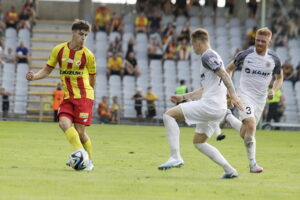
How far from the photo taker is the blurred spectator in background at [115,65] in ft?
115

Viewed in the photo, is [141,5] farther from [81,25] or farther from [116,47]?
[81,25]

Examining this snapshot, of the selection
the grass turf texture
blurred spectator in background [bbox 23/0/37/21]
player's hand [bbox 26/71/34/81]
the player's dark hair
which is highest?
blurred spectator in background [bbox 23/0/37/21]

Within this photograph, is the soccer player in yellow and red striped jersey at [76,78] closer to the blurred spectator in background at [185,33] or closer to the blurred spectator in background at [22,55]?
the blurred spectator in background at [22,55]

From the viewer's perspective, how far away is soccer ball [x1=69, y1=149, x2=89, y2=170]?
12.0 meters

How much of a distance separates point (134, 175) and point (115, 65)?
23235mm

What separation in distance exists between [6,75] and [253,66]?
2241 centimetres

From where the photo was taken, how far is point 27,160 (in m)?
14.1

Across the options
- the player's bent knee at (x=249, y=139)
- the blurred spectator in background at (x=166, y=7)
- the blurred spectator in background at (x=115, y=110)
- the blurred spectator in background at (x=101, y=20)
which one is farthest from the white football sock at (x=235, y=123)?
the blurred spectator in background at (x=166, y=7)

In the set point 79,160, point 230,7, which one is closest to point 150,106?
point 230,7

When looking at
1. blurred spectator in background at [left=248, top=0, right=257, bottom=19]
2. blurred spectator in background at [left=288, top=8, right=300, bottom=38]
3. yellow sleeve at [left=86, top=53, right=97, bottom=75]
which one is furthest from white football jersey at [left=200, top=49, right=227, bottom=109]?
blurred spectator in background at [left=248, top=0, right=257, bottom=19]

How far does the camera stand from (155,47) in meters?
36.3

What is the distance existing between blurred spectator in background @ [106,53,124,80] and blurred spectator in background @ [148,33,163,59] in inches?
65.8

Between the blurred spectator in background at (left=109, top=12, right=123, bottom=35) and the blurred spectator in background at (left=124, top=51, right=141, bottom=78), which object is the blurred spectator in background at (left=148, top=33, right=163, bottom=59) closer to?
the blurred spectator in background at (left=124, top=51, right=141, bottom=78)

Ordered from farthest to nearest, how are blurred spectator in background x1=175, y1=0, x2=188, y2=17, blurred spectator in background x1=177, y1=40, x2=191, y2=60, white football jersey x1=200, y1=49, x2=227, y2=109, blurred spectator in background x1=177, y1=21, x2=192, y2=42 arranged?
blurred spectator in background x1=175, y1=0, x2=188, y2=17
blurred spectator in background x1=177, y1=40, x2=191, y2=60
blurred spectator in background x1=177, y1=21, x2=192, y2=42
white football jersey x1=200, y1=49, x2=227, y2=109
